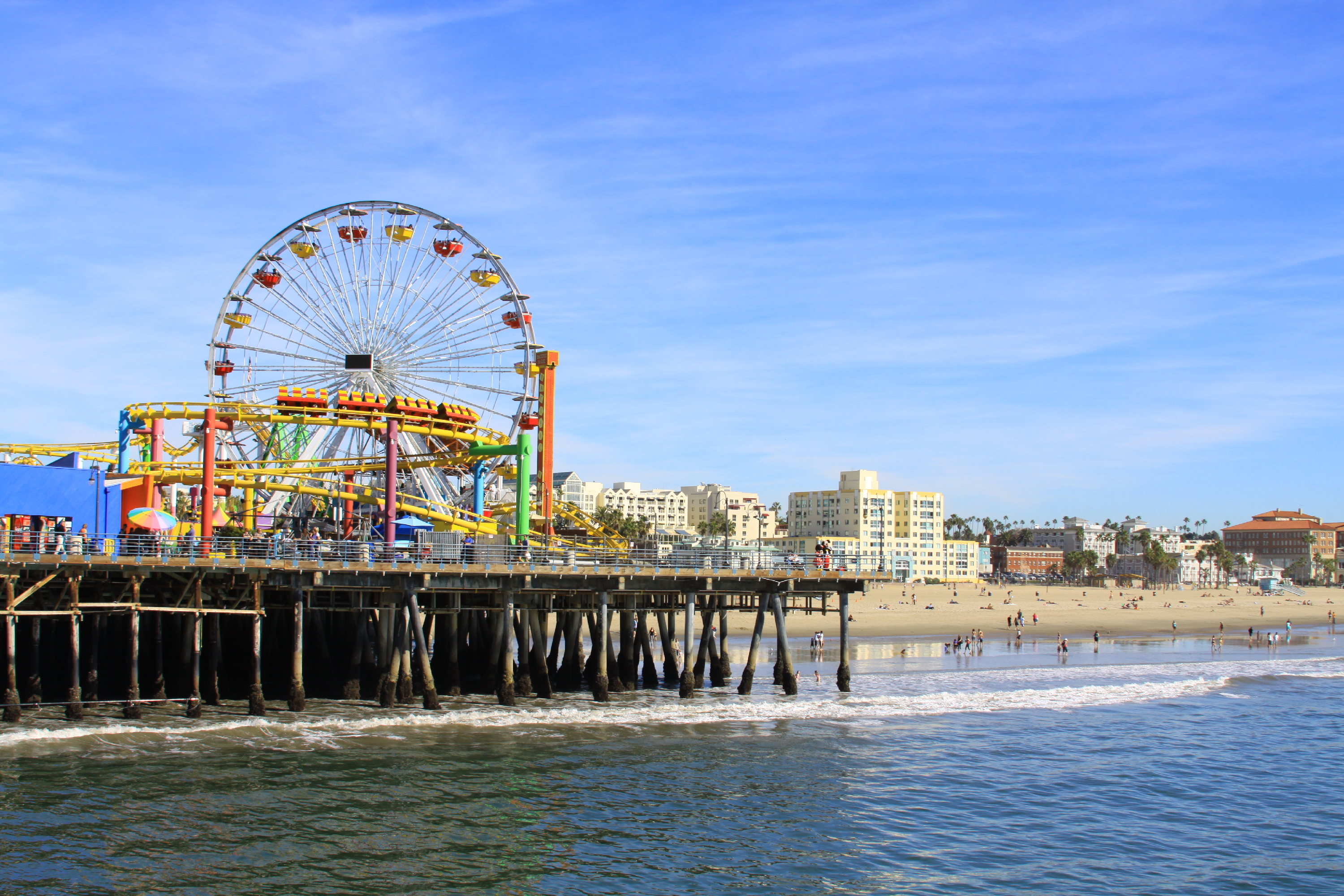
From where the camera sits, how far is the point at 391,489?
40219 mm

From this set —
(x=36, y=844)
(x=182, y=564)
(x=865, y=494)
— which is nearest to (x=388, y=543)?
(x=182, y=564)

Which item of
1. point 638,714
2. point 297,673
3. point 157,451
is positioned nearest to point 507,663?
point 638,714

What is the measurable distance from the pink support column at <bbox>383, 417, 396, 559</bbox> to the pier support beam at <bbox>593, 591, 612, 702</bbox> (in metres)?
7.29

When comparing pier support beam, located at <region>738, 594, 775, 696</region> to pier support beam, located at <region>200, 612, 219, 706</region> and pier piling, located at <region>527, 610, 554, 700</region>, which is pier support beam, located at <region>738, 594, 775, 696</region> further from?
pier support beam, located at <region>200, 612, 219, 706</region>

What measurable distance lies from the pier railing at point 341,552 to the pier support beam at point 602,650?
125cm

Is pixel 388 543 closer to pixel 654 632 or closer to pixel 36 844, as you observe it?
pixel 36 844

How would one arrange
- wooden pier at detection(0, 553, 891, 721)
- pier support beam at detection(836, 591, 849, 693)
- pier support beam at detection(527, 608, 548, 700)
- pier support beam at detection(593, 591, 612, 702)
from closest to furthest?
wooden pier at detection(0, 553, 891, 721) → pier support beam at detection(593, 591, 612, 702) → pier support beam at detection(527, 608, 548, 700) → pier support beam at detection(836, 591, 849, 693)

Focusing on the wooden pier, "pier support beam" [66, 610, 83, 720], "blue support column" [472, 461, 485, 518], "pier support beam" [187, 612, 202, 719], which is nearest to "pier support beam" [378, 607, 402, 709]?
the wooden pier

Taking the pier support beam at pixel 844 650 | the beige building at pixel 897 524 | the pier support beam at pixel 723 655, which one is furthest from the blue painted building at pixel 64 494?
the beige building at pixel 897 524

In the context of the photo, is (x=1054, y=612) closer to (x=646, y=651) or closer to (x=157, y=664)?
(x=646, y=651)

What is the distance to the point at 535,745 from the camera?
97.3 ft

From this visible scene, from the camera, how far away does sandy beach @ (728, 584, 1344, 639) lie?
8206 centimetres

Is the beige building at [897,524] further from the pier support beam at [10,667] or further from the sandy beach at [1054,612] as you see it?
the pier support beam at [10,667]

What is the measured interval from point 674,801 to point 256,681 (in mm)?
13267
